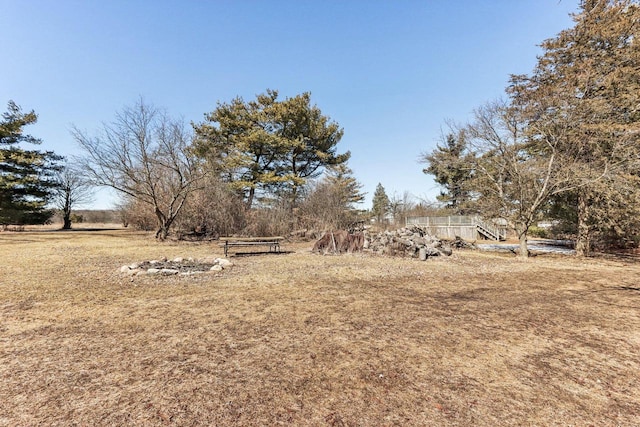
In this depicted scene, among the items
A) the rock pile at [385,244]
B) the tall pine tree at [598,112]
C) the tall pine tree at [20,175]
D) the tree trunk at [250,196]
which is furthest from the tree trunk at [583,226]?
the tall pine tree at [20,175]

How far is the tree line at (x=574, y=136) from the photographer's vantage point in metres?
9.24

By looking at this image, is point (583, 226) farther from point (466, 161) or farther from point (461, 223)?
point (461, 223)

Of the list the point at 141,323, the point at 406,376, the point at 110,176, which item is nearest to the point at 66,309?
the point at 141,323

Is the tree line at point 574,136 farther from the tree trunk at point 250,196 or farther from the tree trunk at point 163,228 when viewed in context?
the tree trunk at point 163,228

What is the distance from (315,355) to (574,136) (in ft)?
40.5

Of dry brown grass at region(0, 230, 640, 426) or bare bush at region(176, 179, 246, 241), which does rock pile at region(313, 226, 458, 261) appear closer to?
dry brown grass at region(0, 230, 640, 426)

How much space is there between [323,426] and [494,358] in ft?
6.27

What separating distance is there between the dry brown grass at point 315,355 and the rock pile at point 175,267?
35.1 inches

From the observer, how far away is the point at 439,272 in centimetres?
738

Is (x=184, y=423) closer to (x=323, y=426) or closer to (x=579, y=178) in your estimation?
(x=323, y=426)

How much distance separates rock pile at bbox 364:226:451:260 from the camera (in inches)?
397

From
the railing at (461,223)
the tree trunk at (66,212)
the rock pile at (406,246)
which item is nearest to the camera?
the rock pile at (406,246)

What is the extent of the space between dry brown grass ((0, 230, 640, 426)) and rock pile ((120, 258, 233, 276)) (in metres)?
0.89

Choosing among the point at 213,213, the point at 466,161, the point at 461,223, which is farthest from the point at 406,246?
the point at 461,223
